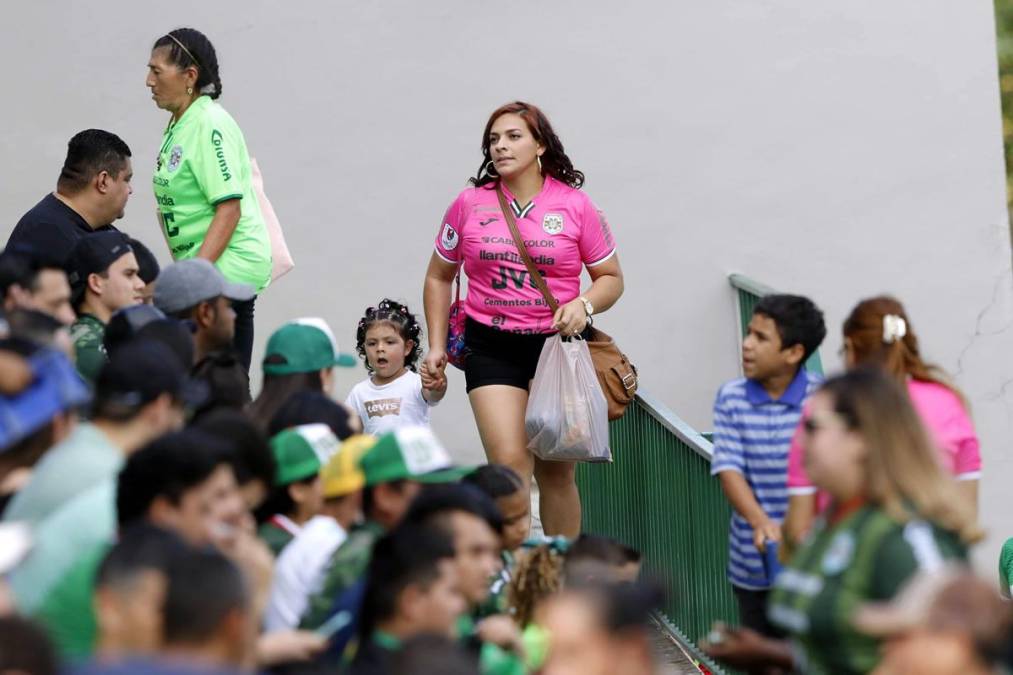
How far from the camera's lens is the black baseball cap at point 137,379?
4.03m

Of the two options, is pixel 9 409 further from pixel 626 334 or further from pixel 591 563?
pixel 626 334

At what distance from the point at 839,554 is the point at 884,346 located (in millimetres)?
1556

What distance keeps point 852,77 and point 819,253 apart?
896 mm

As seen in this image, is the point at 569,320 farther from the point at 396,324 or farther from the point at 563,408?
the point at 396,324

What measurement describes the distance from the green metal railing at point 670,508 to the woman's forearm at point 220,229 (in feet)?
6.00

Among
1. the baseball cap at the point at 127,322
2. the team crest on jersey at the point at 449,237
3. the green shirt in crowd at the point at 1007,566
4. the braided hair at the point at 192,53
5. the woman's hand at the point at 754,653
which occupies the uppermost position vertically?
the braided hair at the point at 192,53

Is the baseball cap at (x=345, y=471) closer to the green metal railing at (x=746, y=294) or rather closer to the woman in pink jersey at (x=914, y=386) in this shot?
the woman in pink jersey at (x=914, y=386)

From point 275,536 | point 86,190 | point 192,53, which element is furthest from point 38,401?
point 192,53

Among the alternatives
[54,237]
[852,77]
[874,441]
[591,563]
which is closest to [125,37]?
[54,237]

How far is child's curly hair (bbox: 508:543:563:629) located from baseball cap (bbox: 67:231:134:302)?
1691 millimetres

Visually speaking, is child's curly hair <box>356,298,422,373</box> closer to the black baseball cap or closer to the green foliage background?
the black baseball cap

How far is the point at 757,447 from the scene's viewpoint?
523cm

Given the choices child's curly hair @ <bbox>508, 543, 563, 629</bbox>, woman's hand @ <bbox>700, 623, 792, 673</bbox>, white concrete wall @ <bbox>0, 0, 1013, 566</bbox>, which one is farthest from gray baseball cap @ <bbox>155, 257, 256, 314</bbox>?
white concrete wall @ <bbox>0, 0, 1013, 566</bbox>

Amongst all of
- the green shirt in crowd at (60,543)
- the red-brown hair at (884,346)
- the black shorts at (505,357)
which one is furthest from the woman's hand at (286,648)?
the black shorts at (505,357)
